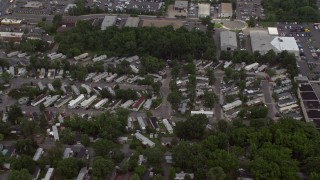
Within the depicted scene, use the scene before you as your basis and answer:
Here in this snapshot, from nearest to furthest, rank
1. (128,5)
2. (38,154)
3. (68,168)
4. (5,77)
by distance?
1. (68,168)
2. (38,154)
3. (5,77)
4. (128,5)

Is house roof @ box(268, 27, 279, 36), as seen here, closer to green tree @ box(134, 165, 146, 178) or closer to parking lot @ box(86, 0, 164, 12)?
parking lot @ box(86, 0, 164, 12)

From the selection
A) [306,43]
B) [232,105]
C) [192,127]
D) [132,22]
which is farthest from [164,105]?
[306,43]

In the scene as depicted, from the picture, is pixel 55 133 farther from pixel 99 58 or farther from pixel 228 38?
pixel 228 38

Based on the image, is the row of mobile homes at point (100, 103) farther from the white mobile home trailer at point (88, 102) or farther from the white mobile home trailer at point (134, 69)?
the white mobile home trailer at point (134, 69)

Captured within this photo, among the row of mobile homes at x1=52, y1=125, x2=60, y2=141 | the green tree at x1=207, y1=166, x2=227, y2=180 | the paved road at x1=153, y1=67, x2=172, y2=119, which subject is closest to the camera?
the green tree at x1=207, y1=166, x2=227, y2=180

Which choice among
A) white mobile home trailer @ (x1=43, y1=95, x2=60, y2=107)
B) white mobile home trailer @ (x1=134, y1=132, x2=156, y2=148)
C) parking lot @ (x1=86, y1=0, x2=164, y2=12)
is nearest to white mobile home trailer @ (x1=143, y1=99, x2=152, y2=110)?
white mobile home trailer @ (x1=134, y1=132, x2=156, y2=148)

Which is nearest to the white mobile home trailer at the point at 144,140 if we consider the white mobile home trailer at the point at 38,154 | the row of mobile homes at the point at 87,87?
the white mobile home trailer at the point at 38,154
